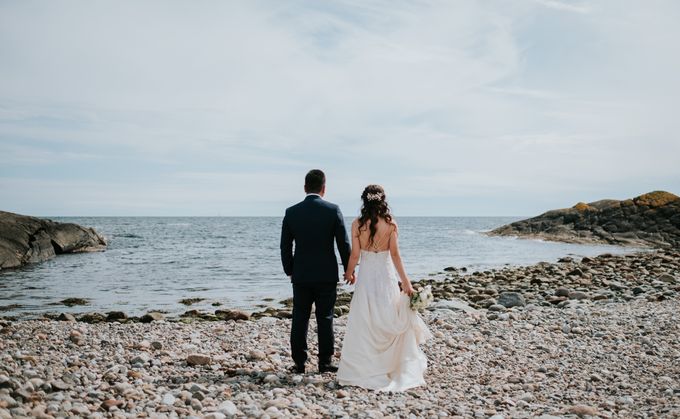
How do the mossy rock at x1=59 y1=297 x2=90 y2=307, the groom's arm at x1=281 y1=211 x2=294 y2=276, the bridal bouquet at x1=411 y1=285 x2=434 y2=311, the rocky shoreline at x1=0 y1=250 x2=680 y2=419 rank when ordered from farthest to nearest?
the mossy rock at x1=59 y1=297 x2=90 y2=307 < the groom's arm at x1=281 y1=211 x2=294 y2=276 < the bridal bouquet at x1=411 y1=285 x2=434 y2=311 < the rocky shoreline at x1=0 y1=250 x2=680 y2=419

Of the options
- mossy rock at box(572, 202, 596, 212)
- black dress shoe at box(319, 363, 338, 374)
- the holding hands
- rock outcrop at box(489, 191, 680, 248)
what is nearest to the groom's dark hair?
the holding hands

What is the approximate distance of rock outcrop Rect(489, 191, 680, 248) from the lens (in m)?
43.1

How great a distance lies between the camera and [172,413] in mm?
5766

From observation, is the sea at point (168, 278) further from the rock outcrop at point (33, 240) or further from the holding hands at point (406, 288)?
the holding hands at point (406, 288)

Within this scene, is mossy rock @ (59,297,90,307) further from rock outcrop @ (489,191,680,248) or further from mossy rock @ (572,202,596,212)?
mossy rock @ (572,202,596,212)

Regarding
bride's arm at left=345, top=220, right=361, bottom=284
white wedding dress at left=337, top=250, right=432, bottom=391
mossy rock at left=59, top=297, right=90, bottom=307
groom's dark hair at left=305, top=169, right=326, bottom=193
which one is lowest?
mossy rock at left=59, top=297, right=90, bottom=307

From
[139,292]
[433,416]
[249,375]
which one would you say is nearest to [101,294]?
[139,292]

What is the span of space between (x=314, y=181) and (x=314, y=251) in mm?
951

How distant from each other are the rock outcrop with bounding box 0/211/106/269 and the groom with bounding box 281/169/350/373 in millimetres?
25371

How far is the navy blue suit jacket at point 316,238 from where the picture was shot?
723 cm

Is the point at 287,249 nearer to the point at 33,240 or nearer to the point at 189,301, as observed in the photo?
the point at 189,301

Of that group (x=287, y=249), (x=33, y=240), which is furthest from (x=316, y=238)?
(x=33, y=240)

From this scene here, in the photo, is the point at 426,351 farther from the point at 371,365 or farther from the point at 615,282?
the point at 615,282

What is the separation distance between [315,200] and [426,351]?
3.67 meters
